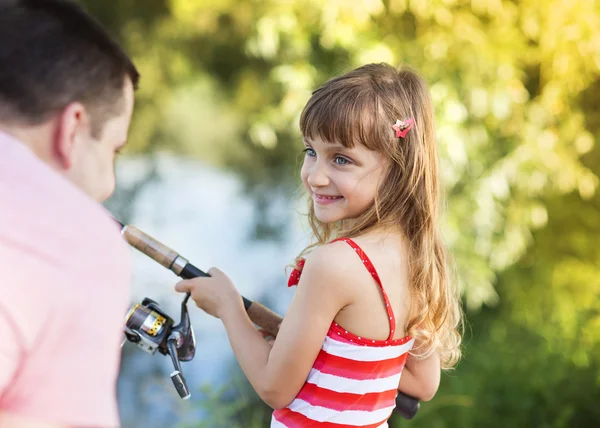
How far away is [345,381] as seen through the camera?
1642 millimetres

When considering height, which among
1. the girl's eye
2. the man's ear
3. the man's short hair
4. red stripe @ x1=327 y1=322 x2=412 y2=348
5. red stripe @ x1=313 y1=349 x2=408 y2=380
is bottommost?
red stripe @ x1=313 y1=349 x2=408 y2=380

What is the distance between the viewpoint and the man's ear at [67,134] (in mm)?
990

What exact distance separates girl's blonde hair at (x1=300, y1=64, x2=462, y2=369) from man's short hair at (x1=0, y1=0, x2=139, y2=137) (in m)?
0.74

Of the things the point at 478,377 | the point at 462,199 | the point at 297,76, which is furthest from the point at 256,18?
the point at 478,377

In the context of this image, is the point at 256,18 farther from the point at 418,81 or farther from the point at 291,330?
the point at 291,330

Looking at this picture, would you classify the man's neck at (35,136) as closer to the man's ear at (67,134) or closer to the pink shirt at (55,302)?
the man's ear at (67,134)

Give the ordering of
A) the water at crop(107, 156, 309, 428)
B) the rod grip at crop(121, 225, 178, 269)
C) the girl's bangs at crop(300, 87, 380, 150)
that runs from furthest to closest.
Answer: the water at crop(107, 156, 309, 428) < the rod grip at crop(121, 225, 178, 269) < the girl's bangs at crop(300, 87, 380, 150)

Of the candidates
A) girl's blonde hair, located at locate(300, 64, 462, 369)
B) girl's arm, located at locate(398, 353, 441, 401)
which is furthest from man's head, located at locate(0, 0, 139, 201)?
girl's arm, located at locate(398, 353, 441, 401)

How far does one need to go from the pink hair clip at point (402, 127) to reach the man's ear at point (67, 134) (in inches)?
34.6

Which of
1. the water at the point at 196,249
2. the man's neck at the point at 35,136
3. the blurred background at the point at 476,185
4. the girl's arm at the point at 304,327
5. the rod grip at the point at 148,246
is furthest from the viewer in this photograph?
the water at the point at 196,249

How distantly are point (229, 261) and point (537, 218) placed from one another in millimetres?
2638

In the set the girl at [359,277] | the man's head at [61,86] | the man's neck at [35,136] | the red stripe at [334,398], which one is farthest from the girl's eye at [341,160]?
the man's neck at [35,136]

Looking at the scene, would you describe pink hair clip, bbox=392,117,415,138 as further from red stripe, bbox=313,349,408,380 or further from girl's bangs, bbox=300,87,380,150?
red stripe, bbox=313,349,408,380

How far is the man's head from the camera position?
98 centimetres
